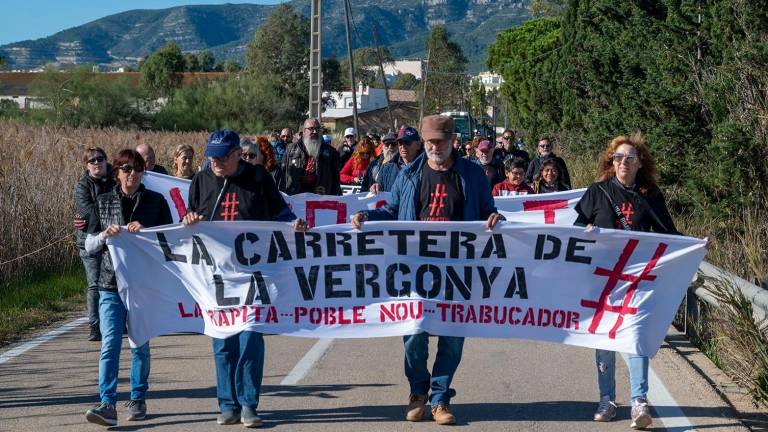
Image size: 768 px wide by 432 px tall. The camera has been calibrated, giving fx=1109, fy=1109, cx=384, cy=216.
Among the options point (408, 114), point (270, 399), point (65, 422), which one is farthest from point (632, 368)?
point (408, 114)

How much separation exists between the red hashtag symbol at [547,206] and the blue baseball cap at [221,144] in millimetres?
6316

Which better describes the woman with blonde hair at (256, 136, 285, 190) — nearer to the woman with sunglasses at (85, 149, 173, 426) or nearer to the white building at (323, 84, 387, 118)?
the woman with sunglasses at (85, 149, 173, 426)

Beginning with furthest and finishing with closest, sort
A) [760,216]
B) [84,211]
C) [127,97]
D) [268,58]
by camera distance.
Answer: [268,58]
[127,97]
[760,216]
[84,211]

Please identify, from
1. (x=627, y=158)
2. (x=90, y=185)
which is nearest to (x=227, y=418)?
(x=90, y=185)

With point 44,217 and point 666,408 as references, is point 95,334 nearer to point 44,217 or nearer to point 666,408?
point 44,217

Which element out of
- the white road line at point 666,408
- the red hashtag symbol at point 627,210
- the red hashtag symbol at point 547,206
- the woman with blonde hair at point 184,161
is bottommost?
the white road line at point 666,408

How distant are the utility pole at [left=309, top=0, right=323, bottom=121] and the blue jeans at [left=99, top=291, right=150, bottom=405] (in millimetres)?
24257

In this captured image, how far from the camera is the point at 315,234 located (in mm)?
7570

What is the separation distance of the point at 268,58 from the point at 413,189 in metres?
88.8

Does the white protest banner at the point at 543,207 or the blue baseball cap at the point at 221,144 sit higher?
the blue baseball cap at the point at 221,144

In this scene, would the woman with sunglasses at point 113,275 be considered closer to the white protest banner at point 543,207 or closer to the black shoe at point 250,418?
the black shoe at point 250,418

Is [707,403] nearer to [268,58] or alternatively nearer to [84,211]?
[84,211]

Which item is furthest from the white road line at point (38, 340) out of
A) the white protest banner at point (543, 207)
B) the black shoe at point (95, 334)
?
the white protest banner at point (543, 207)

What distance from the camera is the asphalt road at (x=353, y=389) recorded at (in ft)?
23.7
